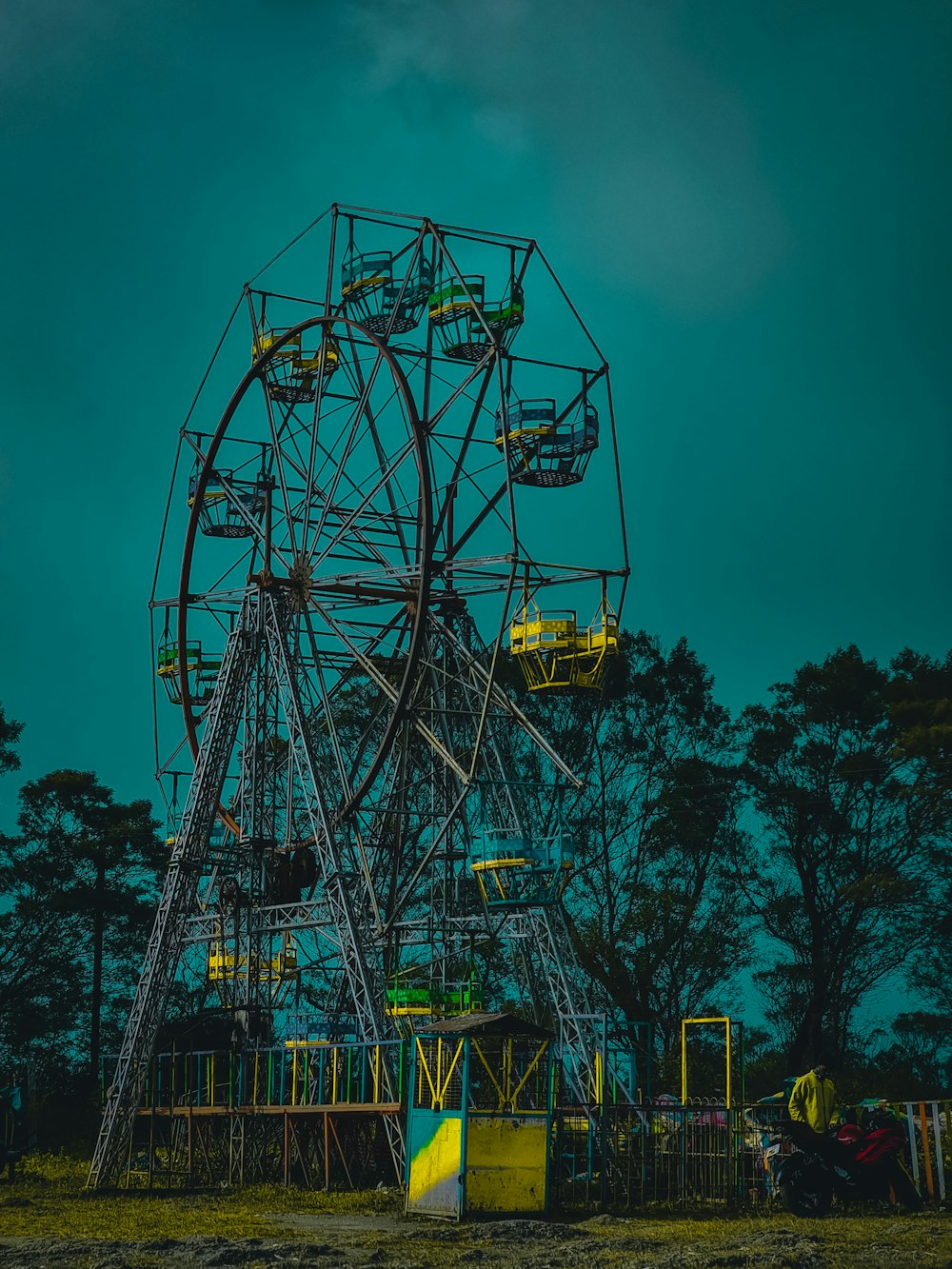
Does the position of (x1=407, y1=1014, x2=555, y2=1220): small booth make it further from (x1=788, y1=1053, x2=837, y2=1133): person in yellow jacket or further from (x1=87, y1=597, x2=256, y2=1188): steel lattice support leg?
(x1=87, y1=597, x2=256, y2=1188): steel lattice support leg

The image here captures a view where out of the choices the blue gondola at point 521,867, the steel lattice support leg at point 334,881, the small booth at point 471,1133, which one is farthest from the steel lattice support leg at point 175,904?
the small booth at point 471,1133

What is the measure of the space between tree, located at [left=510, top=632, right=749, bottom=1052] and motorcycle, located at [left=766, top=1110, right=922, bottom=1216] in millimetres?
22621

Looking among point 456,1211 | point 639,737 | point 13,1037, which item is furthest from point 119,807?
point 456,1211

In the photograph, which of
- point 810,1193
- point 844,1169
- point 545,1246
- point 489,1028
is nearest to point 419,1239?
point 545,1246

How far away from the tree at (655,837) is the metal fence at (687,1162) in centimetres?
1954

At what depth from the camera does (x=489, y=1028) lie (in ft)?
58.1

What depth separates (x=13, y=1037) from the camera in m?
42.2

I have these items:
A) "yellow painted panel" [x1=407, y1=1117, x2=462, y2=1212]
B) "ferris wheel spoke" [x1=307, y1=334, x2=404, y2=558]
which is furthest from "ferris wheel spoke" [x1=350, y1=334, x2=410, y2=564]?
"yellow painted panel" [x1=407, y1=1117, x2=462, y2=1212]

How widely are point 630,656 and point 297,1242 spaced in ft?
99.0

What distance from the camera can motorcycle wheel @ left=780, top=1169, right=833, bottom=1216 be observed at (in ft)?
55.7

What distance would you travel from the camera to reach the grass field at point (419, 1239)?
1349 cm

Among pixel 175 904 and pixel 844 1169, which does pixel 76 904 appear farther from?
pixel 844 1169

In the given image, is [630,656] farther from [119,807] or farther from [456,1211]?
[456,1211]

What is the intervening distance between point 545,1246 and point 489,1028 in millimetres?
3211
